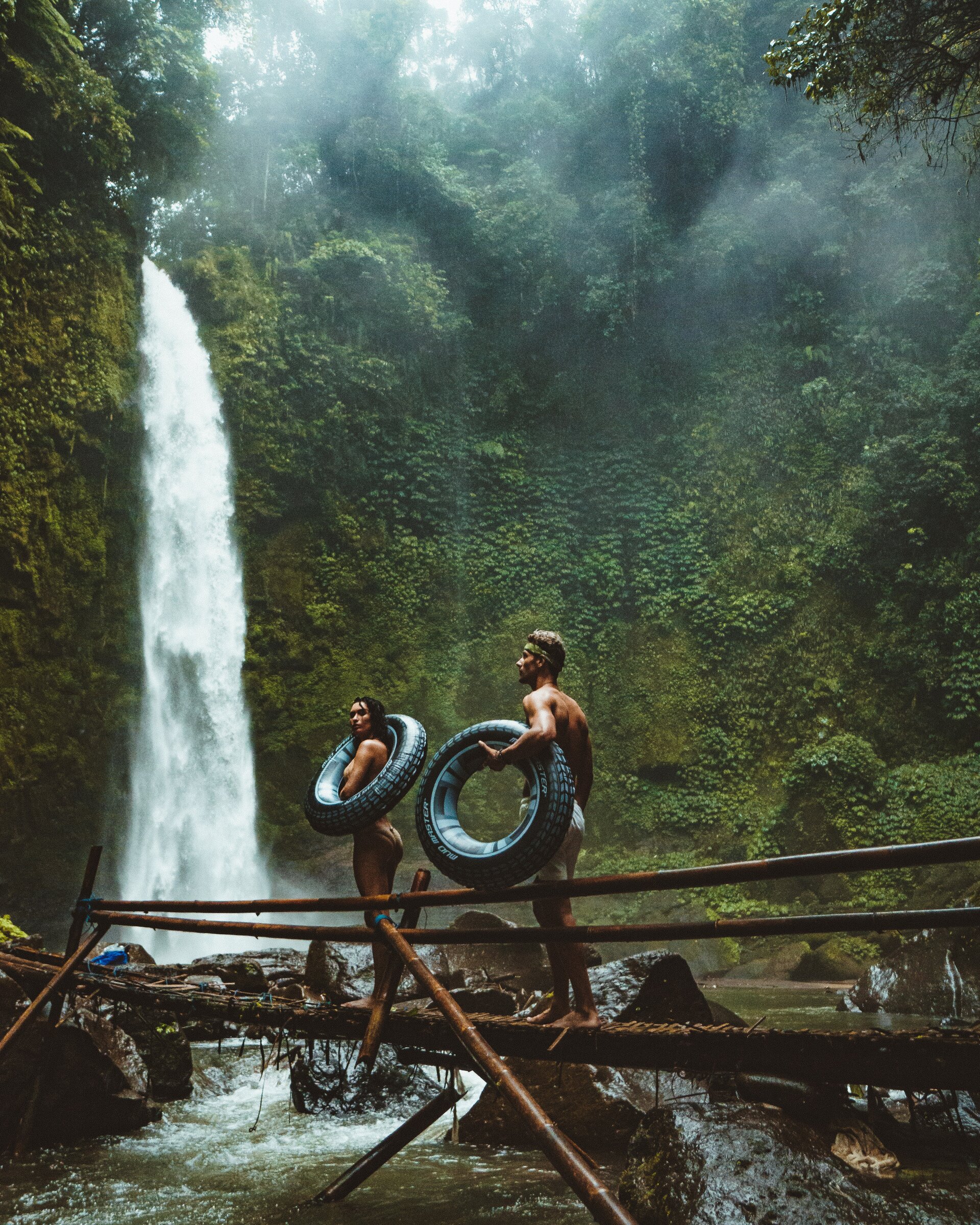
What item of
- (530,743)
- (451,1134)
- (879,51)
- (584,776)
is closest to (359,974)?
(451,1134)

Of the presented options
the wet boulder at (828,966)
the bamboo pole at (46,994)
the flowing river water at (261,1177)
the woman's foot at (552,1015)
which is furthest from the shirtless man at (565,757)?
the wet boulder at (828,966)

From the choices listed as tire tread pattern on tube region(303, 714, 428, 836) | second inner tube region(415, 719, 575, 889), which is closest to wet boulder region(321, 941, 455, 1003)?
tire tread pattern on tube region(303, 714, 428, 836)

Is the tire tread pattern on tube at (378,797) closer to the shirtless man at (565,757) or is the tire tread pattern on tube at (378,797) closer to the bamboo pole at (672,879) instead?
the bamboo pole at (672,879)

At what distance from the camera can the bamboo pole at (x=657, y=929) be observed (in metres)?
2.39

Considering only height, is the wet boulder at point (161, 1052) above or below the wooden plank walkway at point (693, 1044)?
below

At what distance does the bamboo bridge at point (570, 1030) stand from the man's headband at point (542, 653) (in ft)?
3.62

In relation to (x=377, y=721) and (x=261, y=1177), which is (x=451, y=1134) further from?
(x=377, y=721)

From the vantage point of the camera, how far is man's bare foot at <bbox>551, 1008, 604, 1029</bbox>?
134 inches

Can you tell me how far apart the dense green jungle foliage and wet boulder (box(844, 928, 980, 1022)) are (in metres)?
3.56

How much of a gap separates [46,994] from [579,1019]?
3000 millimetres

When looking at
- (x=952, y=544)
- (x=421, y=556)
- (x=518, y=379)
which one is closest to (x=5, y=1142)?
(x=421, y=556)

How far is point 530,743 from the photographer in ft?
11.1

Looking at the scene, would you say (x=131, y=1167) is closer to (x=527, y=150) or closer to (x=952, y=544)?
(x=952, y=544)

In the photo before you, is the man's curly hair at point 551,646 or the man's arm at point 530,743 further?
the man's curly hair at point 551,646
